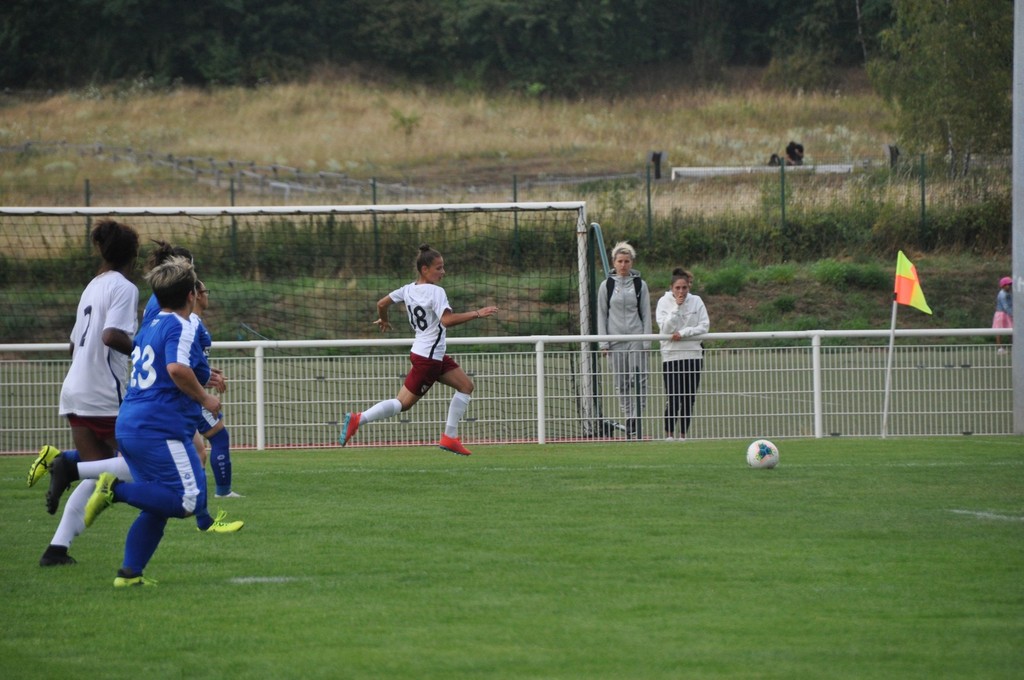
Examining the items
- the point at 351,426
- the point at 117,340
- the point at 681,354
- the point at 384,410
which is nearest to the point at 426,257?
the point at 384,410

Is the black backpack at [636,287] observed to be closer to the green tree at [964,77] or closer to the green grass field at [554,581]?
the green grass field at [554,581]

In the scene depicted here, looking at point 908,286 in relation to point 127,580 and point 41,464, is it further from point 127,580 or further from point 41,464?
point 127,580

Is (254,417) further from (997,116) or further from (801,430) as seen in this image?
(997,116)

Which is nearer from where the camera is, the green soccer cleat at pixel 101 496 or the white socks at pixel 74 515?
the green soccer cleat at pixel 101 496

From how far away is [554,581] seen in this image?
667 centimetres

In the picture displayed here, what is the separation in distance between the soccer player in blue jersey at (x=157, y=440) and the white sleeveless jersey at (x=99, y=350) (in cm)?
82

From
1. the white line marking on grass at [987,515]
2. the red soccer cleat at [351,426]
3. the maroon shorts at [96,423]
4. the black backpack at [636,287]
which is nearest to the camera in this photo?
the maroon shorts at [96,423]

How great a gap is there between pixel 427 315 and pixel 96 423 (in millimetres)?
4833

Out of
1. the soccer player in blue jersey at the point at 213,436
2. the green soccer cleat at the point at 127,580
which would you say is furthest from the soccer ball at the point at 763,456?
the green soccer cleat at the point at 127,580

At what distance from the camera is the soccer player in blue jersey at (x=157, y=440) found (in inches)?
262

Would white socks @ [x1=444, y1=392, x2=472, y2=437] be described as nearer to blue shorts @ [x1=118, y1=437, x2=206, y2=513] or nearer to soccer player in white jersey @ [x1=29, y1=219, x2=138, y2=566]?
soccer player in white jersey @ [x1=29, y1=219, x2=138, y2=566]

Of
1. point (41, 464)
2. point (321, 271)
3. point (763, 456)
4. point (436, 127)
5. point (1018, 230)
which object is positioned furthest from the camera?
point (436, 127)

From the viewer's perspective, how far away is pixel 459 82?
6750 cm

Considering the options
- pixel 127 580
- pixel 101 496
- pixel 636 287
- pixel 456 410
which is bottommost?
pixel 127 580
